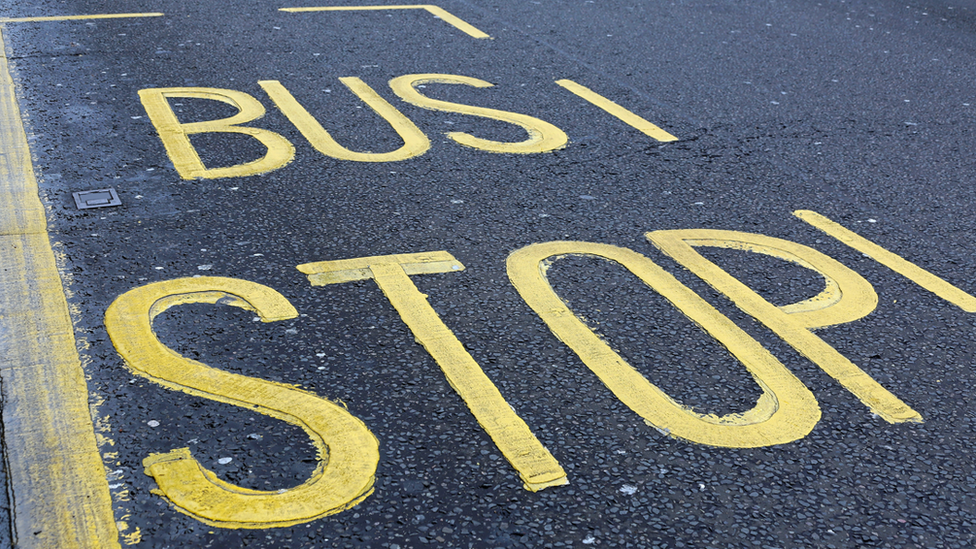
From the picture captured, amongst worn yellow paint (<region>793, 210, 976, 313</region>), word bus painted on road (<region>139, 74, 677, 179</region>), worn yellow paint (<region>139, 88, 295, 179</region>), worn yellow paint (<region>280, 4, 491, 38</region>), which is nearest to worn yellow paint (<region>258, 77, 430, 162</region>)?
word bus painted on road (<region>139, 74, 677, 179</region>)

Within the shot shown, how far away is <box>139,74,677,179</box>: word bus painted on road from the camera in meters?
4.81

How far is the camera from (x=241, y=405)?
280 centimetres

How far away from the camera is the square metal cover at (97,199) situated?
4.12 m

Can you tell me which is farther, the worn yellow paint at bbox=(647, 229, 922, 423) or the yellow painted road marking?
the worn yellow paint at bbox=(647, 229, 922, 423)

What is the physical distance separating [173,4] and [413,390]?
21.1ft

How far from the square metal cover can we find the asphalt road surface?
0.03m

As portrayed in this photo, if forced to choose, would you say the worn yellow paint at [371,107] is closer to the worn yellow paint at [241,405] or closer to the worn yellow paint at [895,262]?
the worn yellow paint at [241,405]

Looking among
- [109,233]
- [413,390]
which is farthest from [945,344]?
[109,233]

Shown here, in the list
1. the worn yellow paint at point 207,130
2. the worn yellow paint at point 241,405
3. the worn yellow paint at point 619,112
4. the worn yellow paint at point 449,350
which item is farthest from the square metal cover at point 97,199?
the worn yellow paint at point 619,112

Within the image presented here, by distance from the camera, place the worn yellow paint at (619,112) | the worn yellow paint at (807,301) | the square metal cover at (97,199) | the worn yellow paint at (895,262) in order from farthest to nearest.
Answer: the worn yellow paint at (619,112) < the square metal cover at (97,199) < the worn yellow paint at (895,262) < the worn yellow paint at (807,301)

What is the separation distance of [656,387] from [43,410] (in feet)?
6.40

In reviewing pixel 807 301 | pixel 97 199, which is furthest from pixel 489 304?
pixel 97 199

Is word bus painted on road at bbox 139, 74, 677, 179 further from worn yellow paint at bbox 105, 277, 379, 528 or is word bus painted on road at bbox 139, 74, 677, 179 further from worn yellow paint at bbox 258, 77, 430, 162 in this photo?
worn yellow paint at bbox 105, 277, 379, 528

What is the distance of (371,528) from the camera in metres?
2.36
